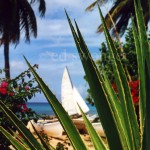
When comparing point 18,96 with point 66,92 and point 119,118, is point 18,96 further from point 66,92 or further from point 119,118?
point 66,92

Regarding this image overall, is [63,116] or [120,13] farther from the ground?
[120,13]

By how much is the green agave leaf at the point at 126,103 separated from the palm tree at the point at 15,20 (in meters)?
24.0

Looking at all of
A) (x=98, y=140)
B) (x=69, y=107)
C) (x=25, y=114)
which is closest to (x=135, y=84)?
(x=25, y=114)

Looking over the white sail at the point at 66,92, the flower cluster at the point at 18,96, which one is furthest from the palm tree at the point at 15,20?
the flower cluster at the point at 18,96

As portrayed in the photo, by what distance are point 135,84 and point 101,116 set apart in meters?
6.46

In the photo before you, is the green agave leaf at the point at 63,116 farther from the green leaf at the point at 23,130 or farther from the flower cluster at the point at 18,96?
the flower cluster at the point at 18,96

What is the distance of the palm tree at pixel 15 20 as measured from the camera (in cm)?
2511

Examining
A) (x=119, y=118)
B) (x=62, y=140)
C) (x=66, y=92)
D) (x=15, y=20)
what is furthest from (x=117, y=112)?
(x=15, y=20)

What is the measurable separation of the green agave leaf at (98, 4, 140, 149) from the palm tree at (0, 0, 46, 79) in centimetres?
2401


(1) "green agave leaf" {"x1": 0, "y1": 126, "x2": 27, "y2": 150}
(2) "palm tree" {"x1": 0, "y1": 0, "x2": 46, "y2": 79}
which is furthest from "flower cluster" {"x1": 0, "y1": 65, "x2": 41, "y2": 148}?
(2) "palm tree" {"x1": 0, "y1": 0, "x2": 46, "y2": 79}

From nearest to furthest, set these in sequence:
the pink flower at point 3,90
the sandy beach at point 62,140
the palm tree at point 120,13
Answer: the sandy beach at point 62,140, the pink flower at point 3,90, the palm tree at point 120,13

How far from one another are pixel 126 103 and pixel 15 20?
81.4ft

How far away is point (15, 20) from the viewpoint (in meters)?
25.7

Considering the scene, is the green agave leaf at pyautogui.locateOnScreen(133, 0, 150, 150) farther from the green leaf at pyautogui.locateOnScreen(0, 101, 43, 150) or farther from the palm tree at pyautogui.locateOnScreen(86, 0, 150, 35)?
the palm tree at pyautogui.locateOnScreen(86, 0, 150, 35)
